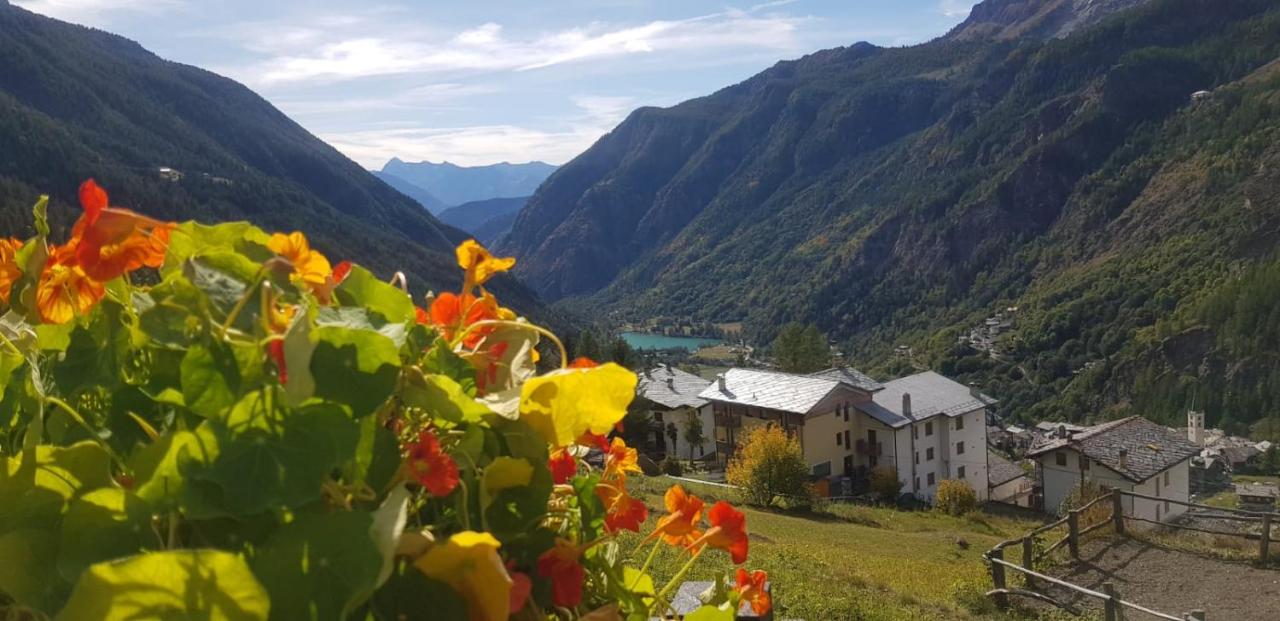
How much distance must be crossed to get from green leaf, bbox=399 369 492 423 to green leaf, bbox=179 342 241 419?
122 millimetres

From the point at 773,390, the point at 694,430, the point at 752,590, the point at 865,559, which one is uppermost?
the point at 752,590

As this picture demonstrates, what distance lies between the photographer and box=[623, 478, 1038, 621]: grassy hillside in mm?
7430

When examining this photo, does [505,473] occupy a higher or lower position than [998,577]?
higher

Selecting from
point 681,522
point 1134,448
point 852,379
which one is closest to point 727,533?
point 681,522

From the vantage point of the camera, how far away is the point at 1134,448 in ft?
95.2

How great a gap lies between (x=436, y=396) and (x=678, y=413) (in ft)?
115

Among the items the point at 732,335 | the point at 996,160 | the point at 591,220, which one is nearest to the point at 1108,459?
the point at 732,335

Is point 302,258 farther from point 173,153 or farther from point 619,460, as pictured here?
point 173,153

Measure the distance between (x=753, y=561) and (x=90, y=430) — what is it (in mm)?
9114

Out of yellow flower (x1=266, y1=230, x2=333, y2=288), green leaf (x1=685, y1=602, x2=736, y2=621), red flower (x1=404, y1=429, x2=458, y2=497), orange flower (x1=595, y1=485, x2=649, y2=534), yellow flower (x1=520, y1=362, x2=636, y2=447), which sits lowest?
green leaf (x1=685, y1=602, x2=736, y2=621)

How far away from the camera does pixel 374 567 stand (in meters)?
0.49

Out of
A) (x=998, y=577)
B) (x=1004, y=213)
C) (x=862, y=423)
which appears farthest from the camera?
(x=1004, y=213)

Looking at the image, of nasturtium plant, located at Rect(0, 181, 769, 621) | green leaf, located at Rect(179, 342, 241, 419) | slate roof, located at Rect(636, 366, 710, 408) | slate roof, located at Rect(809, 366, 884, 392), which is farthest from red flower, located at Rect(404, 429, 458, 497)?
slate roof, located at Rect(636, 366, 710, 408)

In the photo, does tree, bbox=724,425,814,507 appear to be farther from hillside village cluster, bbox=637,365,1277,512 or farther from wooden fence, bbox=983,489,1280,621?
wooden fence, bbox=983,489,1280,621
